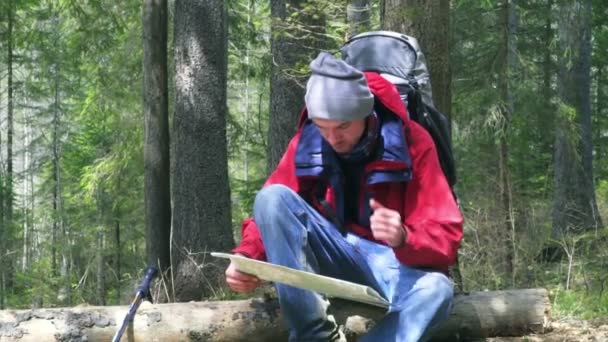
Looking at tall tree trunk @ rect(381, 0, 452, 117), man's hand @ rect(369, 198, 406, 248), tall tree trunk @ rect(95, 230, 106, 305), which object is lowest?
tall tree trunk @ rect(95, 230, 106, 305)

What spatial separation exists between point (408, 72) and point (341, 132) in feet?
2.38

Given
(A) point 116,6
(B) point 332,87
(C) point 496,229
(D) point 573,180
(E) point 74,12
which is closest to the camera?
(B) point 332,87

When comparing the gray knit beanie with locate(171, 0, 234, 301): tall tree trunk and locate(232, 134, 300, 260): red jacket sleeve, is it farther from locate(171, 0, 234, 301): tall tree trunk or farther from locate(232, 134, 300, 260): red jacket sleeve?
locate(171, 0, 234, 301): tall tree trunk

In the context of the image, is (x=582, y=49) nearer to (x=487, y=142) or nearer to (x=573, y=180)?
(x=573, y=180)

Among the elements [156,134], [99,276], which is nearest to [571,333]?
[156,134]

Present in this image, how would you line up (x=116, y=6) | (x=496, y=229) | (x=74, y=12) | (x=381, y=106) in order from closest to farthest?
(x=381, y=106) → (x=496, y=229) → (x=74, y=12) → (x=116, y=6)

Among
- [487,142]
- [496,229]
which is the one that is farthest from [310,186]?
[487,142]

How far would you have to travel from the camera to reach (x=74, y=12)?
11602 mm

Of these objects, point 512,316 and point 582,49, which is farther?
point 582,49

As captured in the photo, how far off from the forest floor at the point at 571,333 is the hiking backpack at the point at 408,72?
1.19 metres

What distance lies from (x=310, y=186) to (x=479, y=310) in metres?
1.39

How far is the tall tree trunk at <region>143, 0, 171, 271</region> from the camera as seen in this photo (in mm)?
8516

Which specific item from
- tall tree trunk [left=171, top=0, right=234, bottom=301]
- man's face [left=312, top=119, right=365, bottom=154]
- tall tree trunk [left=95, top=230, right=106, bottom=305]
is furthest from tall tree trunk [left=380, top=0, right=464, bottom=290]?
tall tree trunk [left=95, top=230, right=106, bottom=305]

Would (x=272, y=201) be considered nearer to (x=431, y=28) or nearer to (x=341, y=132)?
(x=341, y=132)
